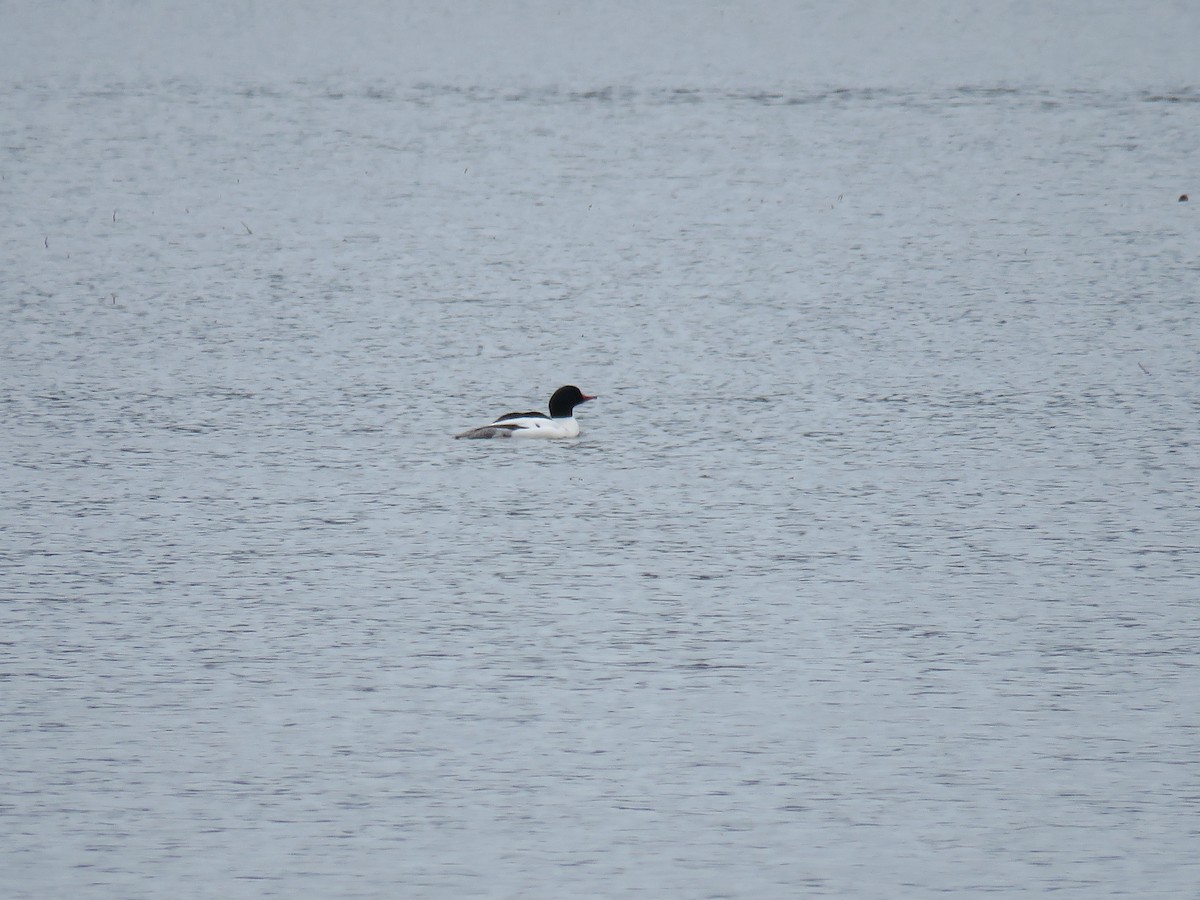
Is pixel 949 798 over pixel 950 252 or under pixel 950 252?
under

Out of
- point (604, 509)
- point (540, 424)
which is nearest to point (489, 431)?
point (540, 424)

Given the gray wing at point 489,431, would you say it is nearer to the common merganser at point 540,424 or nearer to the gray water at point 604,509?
the common merganser at point 540,424

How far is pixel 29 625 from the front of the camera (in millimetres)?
9250

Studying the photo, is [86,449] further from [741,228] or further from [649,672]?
[741,228]

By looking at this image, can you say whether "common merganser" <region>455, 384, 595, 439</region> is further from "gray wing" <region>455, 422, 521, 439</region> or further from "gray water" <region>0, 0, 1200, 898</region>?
"gray water" <region>0, 0, 1200, 898</region>

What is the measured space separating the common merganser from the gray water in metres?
0.19

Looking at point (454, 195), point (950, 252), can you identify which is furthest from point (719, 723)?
point (454, 195)

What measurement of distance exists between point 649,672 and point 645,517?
112 inches

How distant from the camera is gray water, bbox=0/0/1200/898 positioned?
23.2ft

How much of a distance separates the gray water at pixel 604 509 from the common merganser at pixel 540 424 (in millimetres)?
187

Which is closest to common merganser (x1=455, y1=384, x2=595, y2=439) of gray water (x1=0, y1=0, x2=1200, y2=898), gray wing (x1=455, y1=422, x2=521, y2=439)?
gray wing (x1=455, y1=422, x2=521, y2=439)

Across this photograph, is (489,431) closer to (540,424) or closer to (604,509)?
(540,424)

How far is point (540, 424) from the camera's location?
13492 millimetres

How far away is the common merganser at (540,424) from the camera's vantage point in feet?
44.1
